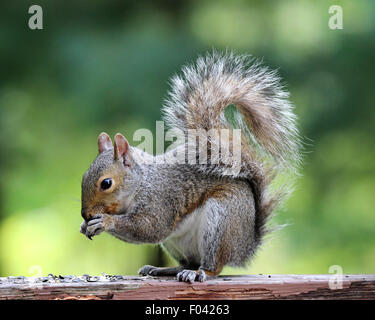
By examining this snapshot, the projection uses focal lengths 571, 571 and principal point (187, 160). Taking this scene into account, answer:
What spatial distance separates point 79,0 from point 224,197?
9.38 feet

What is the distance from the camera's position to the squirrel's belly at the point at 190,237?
8.50 feet

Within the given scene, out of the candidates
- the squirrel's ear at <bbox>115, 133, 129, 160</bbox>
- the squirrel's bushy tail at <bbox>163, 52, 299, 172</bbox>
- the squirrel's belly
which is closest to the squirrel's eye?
the squirrel's ear at <bbox>115, 133, 129, 160</bbox>

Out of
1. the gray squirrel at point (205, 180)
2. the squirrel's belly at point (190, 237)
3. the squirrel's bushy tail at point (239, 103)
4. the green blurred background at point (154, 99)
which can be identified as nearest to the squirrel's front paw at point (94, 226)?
the gray squirrel at point (205, 180)

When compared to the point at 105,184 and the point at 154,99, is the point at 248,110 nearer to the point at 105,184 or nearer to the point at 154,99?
the point at 105,184

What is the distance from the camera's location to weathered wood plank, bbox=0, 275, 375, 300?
86.3 inches

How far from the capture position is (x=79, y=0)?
4.78 m

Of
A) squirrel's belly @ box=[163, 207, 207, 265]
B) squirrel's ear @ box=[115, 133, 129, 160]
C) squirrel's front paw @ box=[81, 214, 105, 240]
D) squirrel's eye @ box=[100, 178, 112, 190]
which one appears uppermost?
squirrel's ear @ box=[115, 133, 129, 160]

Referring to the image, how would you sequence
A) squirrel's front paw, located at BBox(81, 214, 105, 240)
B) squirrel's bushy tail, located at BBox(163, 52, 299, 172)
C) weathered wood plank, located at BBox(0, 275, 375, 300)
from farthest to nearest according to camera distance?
squirrel's bushy tail, located at BBox(163, 52, 299, 172) < squirrel's front paw, located at BBox(81, 214, 105, 240) < weathered wood plank, located at BBox(0, 275, 375, 300)

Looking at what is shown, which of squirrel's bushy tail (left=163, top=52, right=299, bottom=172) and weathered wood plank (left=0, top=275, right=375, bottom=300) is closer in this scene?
weathered wood plank (left=0, top=275, right=375, bottom=300)

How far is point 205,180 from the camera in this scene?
2.70 meters

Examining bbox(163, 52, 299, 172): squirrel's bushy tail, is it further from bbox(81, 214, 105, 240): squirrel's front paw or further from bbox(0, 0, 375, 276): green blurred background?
bbox(0, 0, 375, 276): green blurred background

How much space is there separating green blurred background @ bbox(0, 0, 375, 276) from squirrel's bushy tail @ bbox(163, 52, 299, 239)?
140 cm

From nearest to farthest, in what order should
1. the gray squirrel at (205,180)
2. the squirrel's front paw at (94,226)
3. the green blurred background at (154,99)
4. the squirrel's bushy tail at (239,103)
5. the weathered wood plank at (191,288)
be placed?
the weathered wood plank at (191,288) < the squirrel's front paw at (94,226) < the gray squirrel at (205,180) < the squirrel's bushy tail at (239,103) < the green blurred background at (154,99)

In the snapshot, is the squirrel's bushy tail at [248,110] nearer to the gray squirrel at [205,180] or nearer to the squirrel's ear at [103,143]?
the gray squirrel at [205,180]
